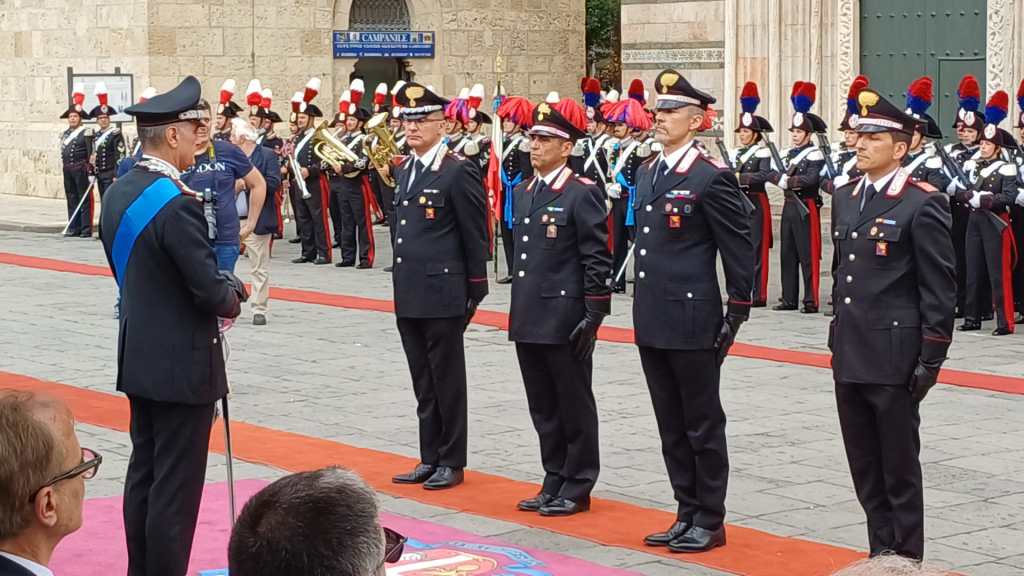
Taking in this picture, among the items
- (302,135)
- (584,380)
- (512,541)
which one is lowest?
(512,541)

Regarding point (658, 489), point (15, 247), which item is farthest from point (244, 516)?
point (15, 247)

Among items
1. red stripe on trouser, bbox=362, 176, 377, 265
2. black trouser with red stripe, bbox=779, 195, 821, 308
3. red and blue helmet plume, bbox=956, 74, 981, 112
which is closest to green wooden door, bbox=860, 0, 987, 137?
black trouser with red stripe, bbox=779, 195, 821, 308

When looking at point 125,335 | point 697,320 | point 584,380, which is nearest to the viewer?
point 125,335

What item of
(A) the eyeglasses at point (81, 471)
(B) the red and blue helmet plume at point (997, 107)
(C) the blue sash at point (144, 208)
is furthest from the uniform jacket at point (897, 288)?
(B) the red and blue helmet plume at point (997, 107)

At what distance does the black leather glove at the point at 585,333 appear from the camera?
26.7 feet

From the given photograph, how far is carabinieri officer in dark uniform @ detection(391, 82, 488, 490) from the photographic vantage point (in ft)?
28.8

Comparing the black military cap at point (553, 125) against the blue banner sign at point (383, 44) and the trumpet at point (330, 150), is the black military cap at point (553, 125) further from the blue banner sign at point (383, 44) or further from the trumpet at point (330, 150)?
the blue banner sign at point (383, 44)

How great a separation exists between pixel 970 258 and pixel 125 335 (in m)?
9.72

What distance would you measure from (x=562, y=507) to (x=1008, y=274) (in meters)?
7.24

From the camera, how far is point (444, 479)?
28.8 feet

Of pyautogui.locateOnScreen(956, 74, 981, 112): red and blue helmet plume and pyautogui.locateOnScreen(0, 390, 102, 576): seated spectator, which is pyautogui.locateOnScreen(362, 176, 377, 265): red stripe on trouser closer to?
pyautogui.locateOnScreen(956, 74, 981, 112): red and blue helmet plume

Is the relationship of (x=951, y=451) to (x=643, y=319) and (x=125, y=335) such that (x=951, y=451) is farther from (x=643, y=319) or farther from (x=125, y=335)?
(x=125, y=335)

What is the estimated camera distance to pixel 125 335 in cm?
659

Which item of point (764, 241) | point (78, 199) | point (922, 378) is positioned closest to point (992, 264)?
point (764, 241)
